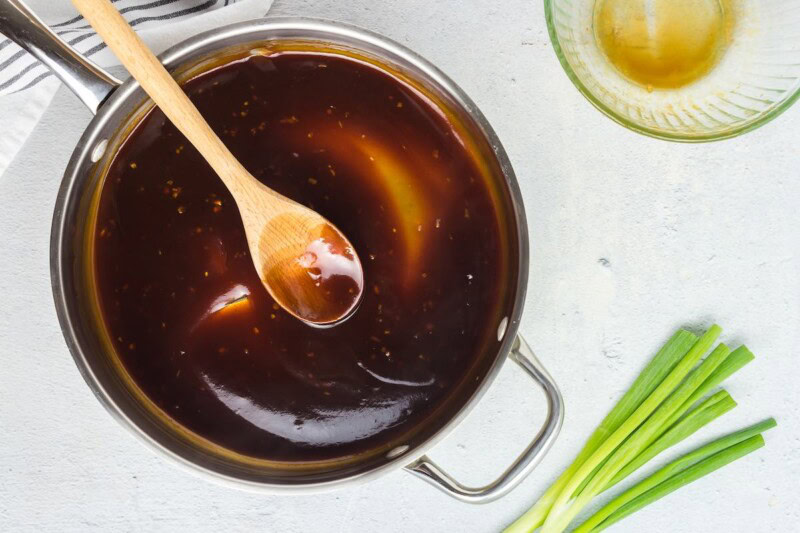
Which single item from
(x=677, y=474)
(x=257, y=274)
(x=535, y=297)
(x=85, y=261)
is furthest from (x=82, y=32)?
(x=677, y=474)

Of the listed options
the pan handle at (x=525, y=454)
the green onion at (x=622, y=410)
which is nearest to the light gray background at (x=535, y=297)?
the green onion at (x=622, y=410)

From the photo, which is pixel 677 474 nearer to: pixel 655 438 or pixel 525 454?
pixel 655 438

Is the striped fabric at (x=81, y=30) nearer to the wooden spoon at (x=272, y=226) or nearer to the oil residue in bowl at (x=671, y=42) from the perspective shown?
the wooden spoon at (x=272, y=226)

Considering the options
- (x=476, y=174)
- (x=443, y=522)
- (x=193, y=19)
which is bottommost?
(x=443, y=522)

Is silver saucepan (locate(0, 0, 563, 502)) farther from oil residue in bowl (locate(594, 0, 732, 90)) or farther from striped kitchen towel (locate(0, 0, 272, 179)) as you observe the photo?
oil residue in bowl (locate(594, 0, 732, 90))

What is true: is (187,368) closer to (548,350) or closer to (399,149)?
(399,149)

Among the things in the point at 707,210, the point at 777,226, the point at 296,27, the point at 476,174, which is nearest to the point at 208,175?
the point at 296,27
